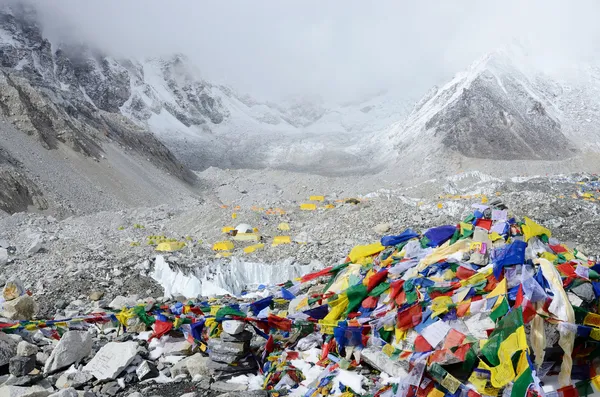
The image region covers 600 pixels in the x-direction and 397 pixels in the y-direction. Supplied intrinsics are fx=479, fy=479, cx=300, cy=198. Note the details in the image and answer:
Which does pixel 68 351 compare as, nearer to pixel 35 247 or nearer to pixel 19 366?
pixel 19 366

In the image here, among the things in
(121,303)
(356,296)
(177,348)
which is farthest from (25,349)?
(356,296)

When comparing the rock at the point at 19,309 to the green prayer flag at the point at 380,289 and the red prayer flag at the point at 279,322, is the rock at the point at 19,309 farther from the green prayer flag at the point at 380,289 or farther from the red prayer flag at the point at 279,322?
the green prayer flag at the point at 380,289

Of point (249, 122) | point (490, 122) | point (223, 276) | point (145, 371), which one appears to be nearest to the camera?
point (145, 371)

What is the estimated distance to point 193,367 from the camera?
581 cm

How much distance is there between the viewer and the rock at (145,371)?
5609 millimetres

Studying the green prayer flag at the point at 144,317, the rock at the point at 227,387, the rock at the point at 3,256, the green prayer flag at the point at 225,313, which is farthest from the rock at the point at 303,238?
the rock at the point at 227,387

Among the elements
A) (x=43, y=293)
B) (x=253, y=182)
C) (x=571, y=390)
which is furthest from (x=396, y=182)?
(x=571, y=390)

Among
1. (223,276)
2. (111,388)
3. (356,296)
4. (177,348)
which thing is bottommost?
(223,276)

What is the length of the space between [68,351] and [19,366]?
1.70 feet

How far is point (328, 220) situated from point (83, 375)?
11.1 metres

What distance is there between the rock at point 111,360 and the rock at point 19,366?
0.64 m

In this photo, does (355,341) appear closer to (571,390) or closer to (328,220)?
(571,390)

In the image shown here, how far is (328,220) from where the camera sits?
15914mm

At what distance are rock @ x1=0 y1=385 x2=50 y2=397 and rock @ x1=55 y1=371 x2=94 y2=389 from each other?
1.36 ft
